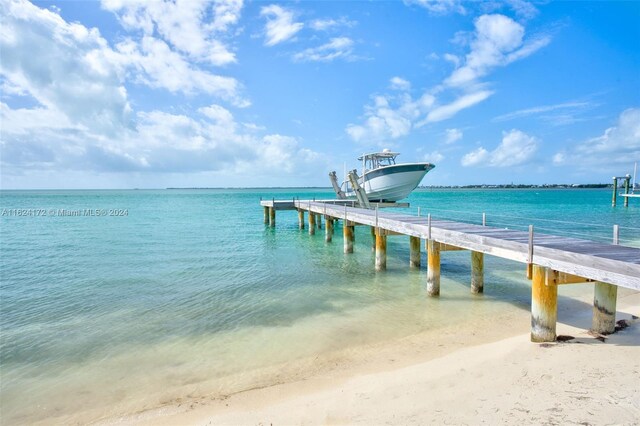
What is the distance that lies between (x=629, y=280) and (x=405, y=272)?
1001cm

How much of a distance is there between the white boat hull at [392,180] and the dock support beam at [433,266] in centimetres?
2324

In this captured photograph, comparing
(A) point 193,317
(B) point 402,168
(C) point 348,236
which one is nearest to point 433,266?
(A) point 193,317

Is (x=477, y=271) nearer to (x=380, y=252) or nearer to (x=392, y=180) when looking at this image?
(x=380, y=252)

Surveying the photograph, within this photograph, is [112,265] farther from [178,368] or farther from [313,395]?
[313,395]

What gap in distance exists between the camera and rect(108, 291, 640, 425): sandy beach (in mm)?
5289

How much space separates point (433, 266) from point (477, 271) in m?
1.54

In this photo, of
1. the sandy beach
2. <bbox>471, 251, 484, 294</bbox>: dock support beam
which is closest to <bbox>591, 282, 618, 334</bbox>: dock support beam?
the sandy beach

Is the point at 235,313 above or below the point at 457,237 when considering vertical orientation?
below

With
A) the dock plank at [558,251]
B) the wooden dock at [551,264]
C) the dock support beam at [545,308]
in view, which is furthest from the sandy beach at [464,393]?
the dock plank at [558,251]

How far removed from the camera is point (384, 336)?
9.37 metres

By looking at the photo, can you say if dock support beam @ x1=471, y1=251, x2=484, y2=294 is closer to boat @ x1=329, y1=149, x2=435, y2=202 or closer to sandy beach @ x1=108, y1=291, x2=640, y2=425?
sandy beach @ x1=108, y1=291, x2=640, y2=425

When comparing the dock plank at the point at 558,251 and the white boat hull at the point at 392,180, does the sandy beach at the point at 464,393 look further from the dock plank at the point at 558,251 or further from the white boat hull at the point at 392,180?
the white boat hull at the point at 392,180

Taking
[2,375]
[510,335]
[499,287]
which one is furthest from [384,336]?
[2,375]

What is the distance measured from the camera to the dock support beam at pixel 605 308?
26.5 feet
